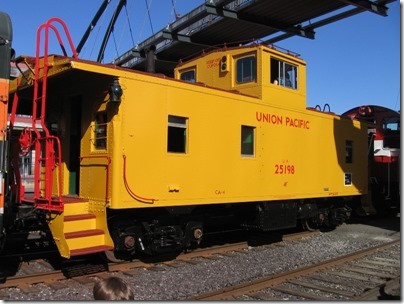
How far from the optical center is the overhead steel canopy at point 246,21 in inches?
669

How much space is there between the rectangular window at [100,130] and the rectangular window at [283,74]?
4.09 meters

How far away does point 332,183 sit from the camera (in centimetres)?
1127

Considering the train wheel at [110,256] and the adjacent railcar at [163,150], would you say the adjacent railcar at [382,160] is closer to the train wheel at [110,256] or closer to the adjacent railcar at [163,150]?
the adjacent railcar at [163,150]

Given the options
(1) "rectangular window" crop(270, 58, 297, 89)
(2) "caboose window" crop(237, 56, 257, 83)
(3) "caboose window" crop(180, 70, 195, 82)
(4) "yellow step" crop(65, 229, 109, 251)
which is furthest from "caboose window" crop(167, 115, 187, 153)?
(3) "caboose window" crop(180, 70, 195, 82)

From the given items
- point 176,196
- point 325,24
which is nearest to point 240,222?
point 176,196

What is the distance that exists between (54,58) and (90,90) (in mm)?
964

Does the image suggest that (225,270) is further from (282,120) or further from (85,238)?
(282,120)

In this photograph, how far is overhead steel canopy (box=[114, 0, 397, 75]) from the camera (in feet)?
55.8

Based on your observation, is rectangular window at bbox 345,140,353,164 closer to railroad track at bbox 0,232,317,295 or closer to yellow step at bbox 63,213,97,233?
railroad track at bbox 0,232,317,295

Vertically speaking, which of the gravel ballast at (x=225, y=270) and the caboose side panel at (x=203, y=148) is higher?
the caboose side panel at (x=203, y=148)

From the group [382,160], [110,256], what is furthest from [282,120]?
[382,160]

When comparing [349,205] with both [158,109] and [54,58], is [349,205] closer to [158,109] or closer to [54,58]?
[158,109]

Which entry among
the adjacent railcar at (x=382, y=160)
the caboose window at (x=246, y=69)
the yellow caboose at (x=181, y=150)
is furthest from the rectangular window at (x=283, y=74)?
the adjacent railcar at (x=382, y=160)

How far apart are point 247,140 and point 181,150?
1737mm
